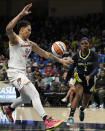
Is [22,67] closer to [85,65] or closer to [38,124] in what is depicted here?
[38,124]

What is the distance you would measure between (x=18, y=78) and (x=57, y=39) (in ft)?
54.3

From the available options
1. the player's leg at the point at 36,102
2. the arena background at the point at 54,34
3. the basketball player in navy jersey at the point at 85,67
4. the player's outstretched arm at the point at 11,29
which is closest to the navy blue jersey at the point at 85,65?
the basketball player in navy jersey at the point at 85,67

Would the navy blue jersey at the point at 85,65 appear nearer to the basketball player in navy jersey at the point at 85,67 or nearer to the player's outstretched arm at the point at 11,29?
the basketball player in navy jersey at the point at 85,67

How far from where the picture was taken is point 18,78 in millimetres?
6535

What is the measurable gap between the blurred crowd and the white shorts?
733 centimetres

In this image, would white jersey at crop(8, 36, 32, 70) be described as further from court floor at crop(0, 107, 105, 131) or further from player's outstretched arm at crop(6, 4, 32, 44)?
court floor at crop(0, 107, 105, 131)

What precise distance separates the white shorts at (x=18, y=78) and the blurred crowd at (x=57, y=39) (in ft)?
24.1

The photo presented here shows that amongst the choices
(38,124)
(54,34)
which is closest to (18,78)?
(38,124)

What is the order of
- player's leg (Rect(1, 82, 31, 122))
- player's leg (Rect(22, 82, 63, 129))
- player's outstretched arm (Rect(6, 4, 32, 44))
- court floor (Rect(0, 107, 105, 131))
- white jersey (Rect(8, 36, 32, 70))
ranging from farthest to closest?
court floor (Rect(0, 107, 105, 131)) → player's leg (Rect(1, 82, 31, 122)) → white jersey (Rect(8, 36, 32, 70)) → player's leg (Rect(22, 82, 63, 129)) → player's outstretched arm (Rect(6, 4, 32, 44))

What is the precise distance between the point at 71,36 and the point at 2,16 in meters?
8.68

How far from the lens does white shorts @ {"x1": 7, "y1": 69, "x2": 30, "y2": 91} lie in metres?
6.48

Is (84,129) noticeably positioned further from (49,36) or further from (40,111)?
(49,36)

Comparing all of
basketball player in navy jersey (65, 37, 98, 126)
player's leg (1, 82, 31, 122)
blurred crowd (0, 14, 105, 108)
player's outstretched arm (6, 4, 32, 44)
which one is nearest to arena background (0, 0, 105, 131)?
blurred crowd (0, 14, 105, 108)

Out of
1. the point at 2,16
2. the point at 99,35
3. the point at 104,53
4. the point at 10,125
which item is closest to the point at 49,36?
the point at 99,35
